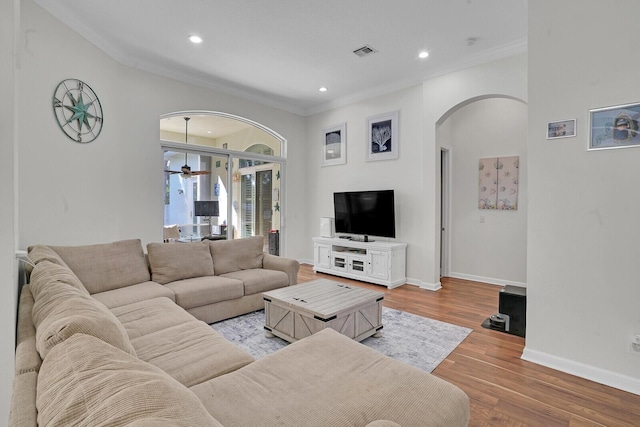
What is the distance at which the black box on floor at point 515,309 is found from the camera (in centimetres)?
297

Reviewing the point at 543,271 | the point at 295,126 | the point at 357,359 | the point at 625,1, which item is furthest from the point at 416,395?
the point at 295,126

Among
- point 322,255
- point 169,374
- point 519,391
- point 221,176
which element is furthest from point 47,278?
point 322,255

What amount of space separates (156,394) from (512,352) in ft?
9.47

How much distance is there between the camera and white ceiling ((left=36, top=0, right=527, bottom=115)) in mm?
3012

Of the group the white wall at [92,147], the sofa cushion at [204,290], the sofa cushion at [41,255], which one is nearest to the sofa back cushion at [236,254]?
the sofa cushion at [204,290]

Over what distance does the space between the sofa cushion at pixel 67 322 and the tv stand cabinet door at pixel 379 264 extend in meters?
3.84

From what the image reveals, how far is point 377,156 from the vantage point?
5.20 m

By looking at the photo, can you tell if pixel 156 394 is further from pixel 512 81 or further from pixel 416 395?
pixel 512 81

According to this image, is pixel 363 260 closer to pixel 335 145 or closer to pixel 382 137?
pixel 382 137

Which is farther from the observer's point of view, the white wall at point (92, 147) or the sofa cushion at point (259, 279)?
the sofa cushion at point (259, 279)

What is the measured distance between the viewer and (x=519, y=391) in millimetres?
2086

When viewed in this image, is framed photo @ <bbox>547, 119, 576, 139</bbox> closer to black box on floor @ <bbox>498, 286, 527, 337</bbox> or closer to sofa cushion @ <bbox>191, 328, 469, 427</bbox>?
black box on floor @ <bbox>498, 286, 527, 337</bbox>

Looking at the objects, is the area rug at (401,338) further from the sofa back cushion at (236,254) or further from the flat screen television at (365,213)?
the flat screen television at (365,213)

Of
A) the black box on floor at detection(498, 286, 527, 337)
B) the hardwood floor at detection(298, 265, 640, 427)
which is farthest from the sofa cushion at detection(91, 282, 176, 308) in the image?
the black box on floor at detection(498, 286, 527, 337)
